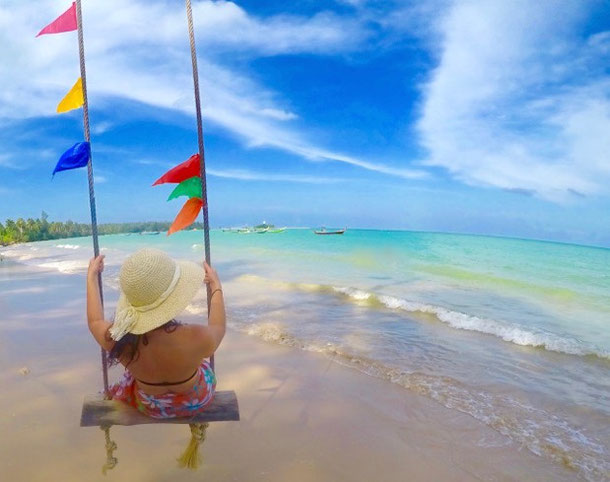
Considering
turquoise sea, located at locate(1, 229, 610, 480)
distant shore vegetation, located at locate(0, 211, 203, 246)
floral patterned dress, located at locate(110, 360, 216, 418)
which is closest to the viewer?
floral patterned dress, located at locate(110, 360, 216, 418)

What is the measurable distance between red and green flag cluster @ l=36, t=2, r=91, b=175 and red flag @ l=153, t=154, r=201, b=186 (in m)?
0.55

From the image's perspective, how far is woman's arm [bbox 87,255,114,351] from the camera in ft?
7.37

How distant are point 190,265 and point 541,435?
3.56 m

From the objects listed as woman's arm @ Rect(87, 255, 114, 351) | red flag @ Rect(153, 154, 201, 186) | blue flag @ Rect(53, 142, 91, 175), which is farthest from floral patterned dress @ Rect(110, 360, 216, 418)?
blue flag @ Rect(53, 142, 91, 175)

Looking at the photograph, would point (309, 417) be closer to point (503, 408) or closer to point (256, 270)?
point (503, 408)

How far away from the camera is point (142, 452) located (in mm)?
3441

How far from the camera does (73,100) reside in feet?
9.78

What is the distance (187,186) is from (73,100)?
1011 millimetres

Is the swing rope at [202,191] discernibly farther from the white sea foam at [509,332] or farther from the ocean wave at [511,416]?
the white sea foam at [509,332]

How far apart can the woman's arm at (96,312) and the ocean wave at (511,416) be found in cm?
348

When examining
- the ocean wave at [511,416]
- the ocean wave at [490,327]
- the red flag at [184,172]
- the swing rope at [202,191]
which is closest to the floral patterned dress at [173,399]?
the swing rope at [202,191]

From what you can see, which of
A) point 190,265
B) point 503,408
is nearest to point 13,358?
point 190,265

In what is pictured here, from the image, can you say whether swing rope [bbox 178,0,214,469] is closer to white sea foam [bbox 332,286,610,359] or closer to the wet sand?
the wet sand

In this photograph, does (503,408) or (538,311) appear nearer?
(503,408)
